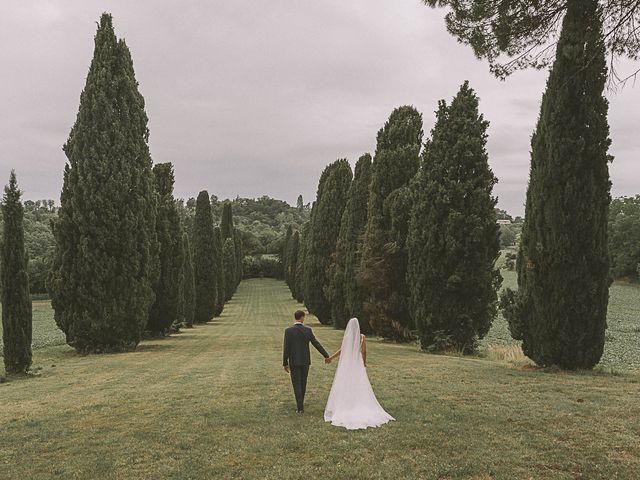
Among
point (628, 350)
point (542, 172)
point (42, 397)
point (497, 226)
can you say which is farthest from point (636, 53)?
point (628, 350)

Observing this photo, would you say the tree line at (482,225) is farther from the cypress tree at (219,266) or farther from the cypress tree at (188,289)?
the cypress tree at (219,266)

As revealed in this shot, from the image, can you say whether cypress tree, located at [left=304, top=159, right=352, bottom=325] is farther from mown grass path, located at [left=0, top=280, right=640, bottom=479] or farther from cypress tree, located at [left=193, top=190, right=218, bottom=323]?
mown grass path, located at [left=0, top=280, right=640, bottom=479]

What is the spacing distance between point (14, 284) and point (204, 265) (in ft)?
84.9

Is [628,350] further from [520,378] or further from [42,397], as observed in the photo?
[42,397]

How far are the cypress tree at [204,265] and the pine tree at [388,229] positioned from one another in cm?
1848

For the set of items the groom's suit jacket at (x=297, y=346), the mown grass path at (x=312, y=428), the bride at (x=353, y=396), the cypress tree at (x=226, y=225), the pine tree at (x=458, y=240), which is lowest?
the mown grass path at (x=312, y=428)

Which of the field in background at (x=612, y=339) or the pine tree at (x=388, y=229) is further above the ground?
the pine tree at (x=388, y=229)

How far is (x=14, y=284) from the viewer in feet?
41.6

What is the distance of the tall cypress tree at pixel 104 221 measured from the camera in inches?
705

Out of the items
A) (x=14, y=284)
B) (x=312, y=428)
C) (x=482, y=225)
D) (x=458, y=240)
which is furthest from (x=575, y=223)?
(x=14, y=284)

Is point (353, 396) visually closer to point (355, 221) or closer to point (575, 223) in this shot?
point (575, 223)

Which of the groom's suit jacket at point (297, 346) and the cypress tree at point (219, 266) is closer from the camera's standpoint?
the groom's suit jacket at point (297, 346)

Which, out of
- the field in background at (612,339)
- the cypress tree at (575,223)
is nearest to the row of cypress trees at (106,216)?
the field in background at (612,339)

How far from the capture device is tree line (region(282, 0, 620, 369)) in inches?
465
